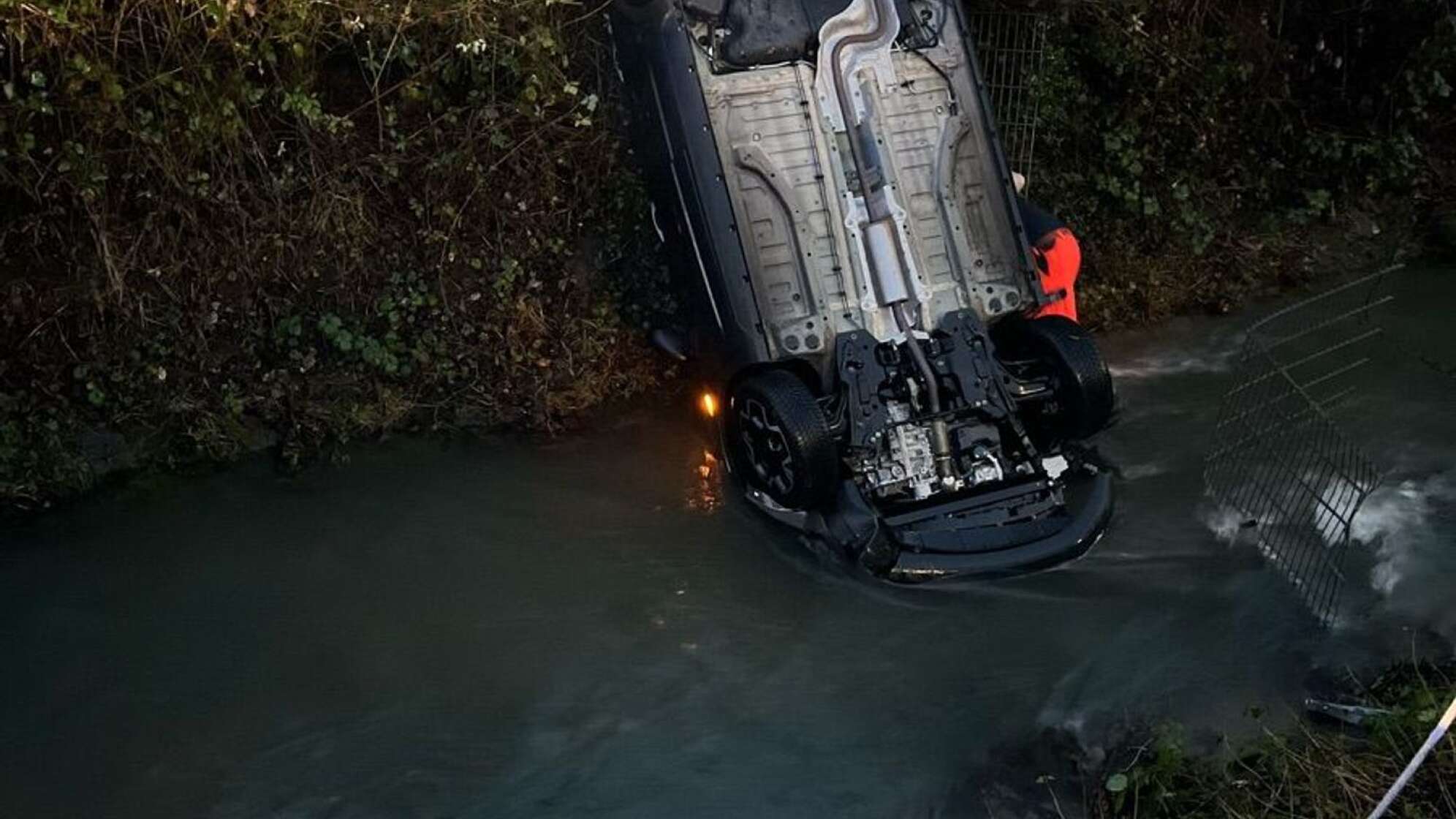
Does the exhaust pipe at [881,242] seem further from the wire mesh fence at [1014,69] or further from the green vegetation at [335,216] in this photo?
the wire mesh fence at [1014,69]

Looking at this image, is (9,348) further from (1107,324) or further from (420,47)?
(1107,324)

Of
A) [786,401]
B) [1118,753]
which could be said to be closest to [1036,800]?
[1118,753]

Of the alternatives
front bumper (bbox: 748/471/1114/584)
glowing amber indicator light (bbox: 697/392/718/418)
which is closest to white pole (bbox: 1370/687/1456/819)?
front bumper (bbox: 748/471/1114/584)

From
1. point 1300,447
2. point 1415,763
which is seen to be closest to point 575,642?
point 1415,763

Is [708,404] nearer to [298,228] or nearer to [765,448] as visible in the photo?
[765,448]

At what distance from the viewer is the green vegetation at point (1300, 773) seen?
6.25 metres

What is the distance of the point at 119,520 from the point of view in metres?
7.66

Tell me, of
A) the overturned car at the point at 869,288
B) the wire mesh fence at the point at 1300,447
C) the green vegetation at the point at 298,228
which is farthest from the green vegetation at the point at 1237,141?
the green vegetation at the point at 298,228

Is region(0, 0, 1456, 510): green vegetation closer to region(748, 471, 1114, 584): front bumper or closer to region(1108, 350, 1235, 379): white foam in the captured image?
region(1108, 350, 1235, 379): white foam

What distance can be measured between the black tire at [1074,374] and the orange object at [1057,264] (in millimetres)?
237

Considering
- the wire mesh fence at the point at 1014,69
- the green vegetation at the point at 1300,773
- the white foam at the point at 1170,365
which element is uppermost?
the wire mesh fence at the point at 1014,69

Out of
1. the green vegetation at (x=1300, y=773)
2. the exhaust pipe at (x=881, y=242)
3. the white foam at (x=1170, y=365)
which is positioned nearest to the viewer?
the green vegetation at (x=1300, y=773)

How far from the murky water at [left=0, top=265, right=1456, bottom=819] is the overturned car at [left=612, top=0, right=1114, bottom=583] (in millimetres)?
373

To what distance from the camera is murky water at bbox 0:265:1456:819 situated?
666 centimetres
